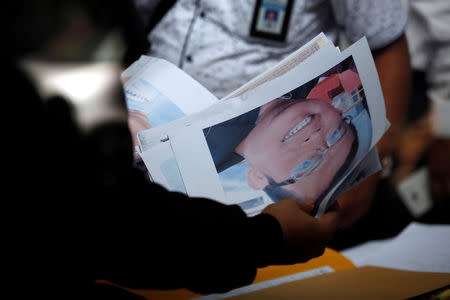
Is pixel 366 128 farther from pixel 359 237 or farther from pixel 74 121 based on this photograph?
pixel 359 237

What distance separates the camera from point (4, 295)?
346 millimetres

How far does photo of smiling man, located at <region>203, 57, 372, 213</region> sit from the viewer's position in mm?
441

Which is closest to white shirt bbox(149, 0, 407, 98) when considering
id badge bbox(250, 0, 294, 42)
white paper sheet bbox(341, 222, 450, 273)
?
id badge bbox(250, 0, 294, 42)

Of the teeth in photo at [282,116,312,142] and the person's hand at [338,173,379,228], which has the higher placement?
the teeth in photo at [282,116,312,142]

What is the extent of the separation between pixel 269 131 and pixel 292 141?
0.10 ft

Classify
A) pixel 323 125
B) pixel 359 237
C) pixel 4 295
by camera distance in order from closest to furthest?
pixel 4 295 → pixel 323 125 → pixel 359 237

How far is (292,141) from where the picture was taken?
45cm

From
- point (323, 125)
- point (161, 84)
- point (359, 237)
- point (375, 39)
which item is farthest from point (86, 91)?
point (359, 237)

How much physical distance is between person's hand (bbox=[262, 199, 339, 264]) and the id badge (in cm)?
23

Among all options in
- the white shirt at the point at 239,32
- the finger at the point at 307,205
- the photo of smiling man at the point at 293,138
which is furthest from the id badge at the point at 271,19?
the finger at the point at 307,205

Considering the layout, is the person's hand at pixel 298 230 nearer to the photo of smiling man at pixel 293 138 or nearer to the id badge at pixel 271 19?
the photo of smiling man at pixel 293 138

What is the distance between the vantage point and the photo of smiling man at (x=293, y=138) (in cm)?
44

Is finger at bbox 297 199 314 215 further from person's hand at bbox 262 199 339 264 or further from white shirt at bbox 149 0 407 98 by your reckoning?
white shirt at bbox 149 0 407 98

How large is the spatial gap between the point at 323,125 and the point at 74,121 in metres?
0.27
